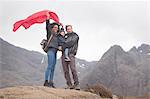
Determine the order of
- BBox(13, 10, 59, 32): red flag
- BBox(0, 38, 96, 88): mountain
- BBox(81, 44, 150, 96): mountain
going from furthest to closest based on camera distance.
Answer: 1. BBox(0, 38, 96, 88): mountain
2. BBox(81, 44, 150, 96): mountain
3. BBox(13, 10, 59, 32): red flag

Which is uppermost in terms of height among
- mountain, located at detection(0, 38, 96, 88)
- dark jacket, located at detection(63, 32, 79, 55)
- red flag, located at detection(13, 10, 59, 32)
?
mountain, located at detection(0, 38, 96, 88)

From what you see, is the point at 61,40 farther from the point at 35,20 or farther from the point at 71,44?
the point at 35,20

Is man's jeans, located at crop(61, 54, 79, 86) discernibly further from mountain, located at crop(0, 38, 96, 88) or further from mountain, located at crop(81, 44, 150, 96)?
mountain, located at crop(0, 38, 96, 88)

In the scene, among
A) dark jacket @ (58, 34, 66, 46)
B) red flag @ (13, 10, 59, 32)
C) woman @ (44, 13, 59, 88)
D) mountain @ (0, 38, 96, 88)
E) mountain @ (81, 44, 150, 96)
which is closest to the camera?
woman @ (44, 13, 59, 88)

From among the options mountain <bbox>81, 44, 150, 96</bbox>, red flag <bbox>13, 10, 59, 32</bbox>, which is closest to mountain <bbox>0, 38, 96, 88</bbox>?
mountain <bbox>81, 44, 150, 96</bbox>

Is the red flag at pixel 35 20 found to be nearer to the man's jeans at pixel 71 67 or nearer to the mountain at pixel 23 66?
the man's jeans at pixel 71 67

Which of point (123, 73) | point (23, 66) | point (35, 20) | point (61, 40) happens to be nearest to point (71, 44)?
point (61, 40)

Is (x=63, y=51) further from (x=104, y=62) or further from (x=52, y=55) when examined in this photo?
(x=104, y=62)

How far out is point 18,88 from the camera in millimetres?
8289

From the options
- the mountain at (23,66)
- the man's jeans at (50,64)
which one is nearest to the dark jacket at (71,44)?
the man's jeans at (50,64)

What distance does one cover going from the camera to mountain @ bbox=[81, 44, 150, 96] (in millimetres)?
51562

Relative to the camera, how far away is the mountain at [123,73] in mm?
51562

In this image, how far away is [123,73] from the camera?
56.0 m

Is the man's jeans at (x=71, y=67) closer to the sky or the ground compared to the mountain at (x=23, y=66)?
closer to the ground
